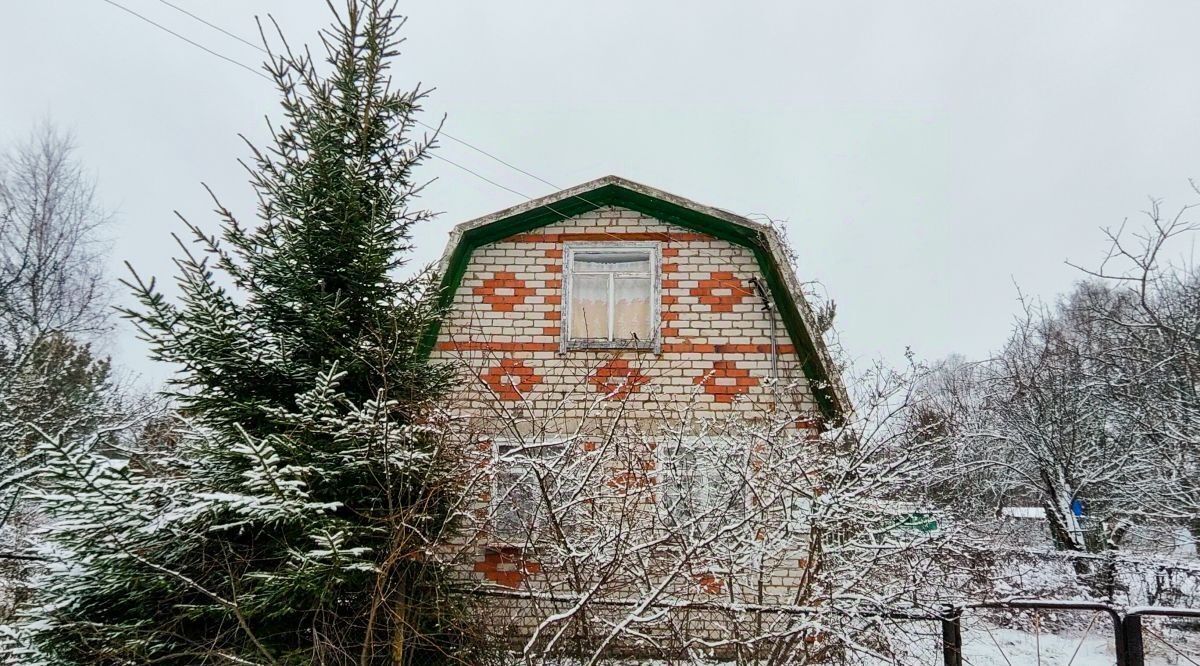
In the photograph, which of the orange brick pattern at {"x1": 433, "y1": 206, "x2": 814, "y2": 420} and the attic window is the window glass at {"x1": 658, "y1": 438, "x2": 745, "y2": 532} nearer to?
the orange brick pattern at {"x1": 433, "y1": 206, "x2": 814, "y2": 420}

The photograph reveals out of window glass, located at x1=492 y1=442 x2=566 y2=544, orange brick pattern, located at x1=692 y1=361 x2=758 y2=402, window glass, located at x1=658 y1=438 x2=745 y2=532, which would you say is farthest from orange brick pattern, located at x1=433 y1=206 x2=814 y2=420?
window glass, located at x1=492 y1=442 x2=566 y2=544

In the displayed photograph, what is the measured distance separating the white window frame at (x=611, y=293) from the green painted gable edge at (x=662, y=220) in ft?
1.45

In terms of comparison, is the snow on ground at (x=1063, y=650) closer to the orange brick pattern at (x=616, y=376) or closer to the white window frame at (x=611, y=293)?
the orange brick pattern at (x=616, y=376)

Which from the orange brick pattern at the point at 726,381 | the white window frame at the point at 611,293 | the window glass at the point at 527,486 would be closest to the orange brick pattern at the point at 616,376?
the white window frame at the point at 611,293

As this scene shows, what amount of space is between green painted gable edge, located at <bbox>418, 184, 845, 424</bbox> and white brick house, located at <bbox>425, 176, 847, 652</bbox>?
18 mm

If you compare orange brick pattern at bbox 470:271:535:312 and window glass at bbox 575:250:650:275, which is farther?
window glass at bbox 575:250:650:275

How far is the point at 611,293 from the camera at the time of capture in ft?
26.3

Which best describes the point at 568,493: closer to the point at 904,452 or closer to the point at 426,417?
the point at 426,417

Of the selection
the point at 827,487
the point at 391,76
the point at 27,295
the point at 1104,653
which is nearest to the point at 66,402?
the point at 27,295

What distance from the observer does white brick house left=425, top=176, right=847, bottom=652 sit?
7398mm

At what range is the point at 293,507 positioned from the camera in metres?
4.08

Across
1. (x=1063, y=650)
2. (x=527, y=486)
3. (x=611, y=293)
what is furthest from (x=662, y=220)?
(x=1063, y=650)

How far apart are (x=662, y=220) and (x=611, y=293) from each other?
114cm

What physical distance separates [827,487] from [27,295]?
60.0 feet
